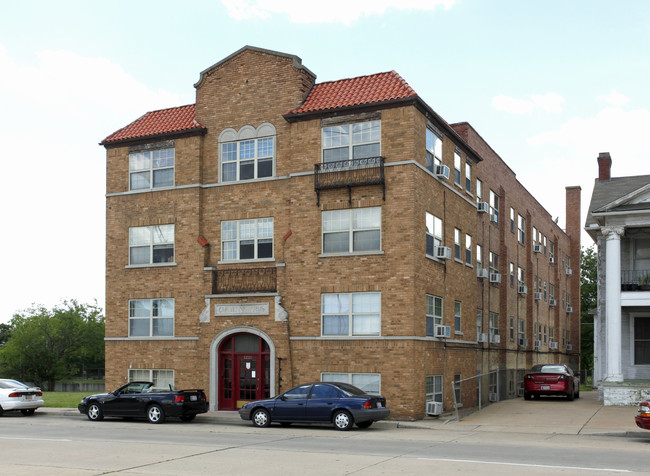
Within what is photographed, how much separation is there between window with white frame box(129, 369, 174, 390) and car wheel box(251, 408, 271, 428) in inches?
269

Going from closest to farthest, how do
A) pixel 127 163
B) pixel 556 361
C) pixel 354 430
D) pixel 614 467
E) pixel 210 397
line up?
pixel 614 467
pixel 354 430
pixel 210 397
pixel 127 163
pixel 556 361

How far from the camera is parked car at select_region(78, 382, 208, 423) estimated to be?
23016 mm

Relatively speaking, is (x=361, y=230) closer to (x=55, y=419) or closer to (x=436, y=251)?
(x=436, y=251)

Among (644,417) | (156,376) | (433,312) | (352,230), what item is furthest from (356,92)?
(644,417)

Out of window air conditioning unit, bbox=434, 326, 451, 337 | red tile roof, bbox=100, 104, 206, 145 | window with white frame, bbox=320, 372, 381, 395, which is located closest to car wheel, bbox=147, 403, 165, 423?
window with white frame, bbox=320, 372, 381, 395

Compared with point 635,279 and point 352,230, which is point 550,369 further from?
point 352,230

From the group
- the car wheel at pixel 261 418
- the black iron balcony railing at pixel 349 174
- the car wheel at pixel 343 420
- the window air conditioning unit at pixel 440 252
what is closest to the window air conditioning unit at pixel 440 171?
the window air conditioning unit at pixel 440 252

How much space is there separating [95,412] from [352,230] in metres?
10.1

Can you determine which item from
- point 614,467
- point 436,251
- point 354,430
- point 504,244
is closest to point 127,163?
point 436,251

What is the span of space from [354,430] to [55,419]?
35.0ft

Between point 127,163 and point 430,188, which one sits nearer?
point 430,188

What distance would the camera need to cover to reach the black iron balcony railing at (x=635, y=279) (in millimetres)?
29141

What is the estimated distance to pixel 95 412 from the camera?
24.1m

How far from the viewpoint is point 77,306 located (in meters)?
85.8
